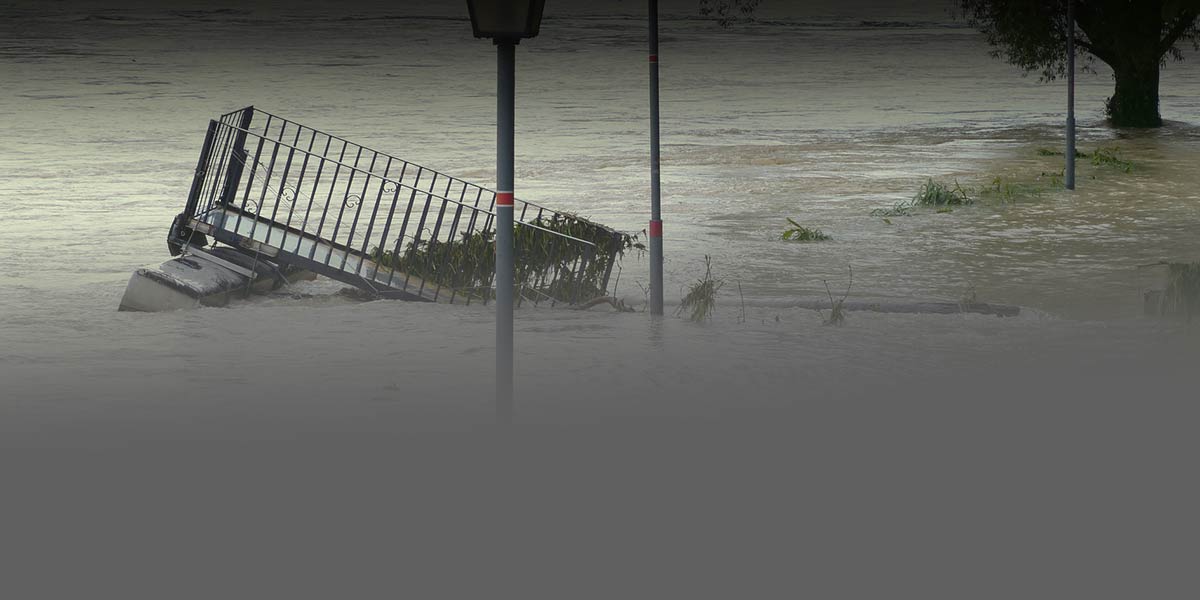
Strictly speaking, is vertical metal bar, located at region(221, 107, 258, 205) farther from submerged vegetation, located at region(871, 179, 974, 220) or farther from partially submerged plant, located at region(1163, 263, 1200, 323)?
submerged vegetation, located at region(871, 179, 974, 220)

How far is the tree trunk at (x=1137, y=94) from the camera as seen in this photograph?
104ft

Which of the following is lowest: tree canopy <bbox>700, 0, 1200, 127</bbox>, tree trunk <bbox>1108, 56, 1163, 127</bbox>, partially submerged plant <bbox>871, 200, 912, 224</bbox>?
partially submerged plant <bbox>871, 200, 912, 224</bbox>

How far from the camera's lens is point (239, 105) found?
3841cm

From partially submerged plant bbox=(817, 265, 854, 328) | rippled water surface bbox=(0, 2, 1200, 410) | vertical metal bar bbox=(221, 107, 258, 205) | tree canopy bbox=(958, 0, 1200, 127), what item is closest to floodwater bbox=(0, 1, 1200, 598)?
rippled water surface bbox=(0, 2, 1200, 410)

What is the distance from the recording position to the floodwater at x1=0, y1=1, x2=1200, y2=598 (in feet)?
26.4

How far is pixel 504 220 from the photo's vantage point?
262 inches

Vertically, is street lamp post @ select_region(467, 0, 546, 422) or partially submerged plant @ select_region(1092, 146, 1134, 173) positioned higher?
partially submerged plant @ select_region(1092, 146, 1134, 173)

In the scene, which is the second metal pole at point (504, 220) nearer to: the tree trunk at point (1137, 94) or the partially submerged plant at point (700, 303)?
the partially submerged plant at point (700, 303)

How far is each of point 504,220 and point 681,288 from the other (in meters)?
6.36

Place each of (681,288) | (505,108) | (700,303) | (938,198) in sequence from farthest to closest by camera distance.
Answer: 1. (938,198)
2. (681,288)
3. (700,303)
4. (505,108)

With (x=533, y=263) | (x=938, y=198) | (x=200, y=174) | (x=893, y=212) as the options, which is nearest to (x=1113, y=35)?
(x=938, y=198)

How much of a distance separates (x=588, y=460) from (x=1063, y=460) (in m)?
2.12

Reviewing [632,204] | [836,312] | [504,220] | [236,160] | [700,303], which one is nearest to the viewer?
[504,220]

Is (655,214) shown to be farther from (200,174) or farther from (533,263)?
(200,174)
